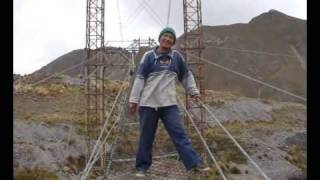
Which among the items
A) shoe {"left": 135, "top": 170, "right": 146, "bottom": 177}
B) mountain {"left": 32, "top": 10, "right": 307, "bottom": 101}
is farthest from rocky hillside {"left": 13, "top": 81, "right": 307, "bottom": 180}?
mountain {"left": 32, "top": 10, "right": 307, "bottom": 101}

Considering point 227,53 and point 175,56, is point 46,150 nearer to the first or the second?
point 175,56

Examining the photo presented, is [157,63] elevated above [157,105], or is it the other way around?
[157,63]

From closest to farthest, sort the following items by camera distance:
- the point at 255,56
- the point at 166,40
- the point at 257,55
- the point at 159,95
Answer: the point at 166,40
the point at 159,95
the point at 255,56
the point at 257,55

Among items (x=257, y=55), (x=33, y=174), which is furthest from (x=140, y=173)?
(x=257, y=55)

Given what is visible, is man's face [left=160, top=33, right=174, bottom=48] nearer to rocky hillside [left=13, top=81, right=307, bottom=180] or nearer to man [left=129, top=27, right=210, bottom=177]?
man [left=129, top=27, right=210, bottom=177]

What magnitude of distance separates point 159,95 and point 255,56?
297ft

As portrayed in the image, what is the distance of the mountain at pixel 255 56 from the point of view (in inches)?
3354

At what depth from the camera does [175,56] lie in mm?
5535

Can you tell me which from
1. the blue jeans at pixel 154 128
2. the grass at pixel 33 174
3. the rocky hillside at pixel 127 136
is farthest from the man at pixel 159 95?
the grass at pixel 33 174

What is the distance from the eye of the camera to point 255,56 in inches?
3708

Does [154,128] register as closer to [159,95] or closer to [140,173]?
[159,95]
